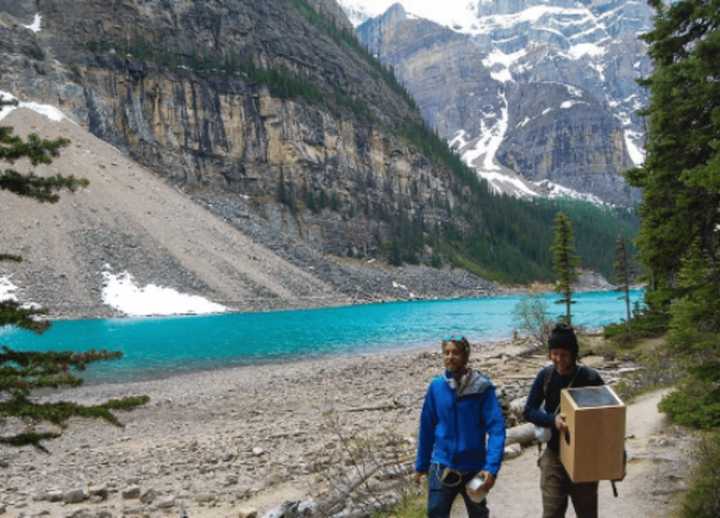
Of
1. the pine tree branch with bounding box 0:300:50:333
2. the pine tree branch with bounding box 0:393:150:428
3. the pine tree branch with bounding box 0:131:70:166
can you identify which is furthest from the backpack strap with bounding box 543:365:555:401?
the pine tree branch with bounding box 0:131:70:166

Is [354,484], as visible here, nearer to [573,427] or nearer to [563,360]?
[563,360]

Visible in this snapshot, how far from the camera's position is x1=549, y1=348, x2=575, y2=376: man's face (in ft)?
16.4

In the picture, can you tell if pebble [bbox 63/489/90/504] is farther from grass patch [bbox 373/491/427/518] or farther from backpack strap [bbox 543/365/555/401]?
backpack strap [bbox 543/365/555/401]

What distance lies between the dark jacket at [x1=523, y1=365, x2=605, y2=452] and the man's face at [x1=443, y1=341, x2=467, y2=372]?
0.67m

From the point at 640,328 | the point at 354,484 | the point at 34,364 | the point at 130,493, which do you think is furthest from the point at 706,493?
the point at 640,328

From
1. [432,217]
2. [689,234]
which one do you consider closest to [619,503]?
[689,234]

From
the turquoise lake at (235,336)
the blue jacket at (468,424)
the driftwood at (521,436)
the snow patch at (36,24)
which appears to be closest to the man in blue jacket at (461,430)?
the blue jacket at (468,424)

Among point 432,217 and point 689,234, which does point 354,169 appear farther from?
point 689,234

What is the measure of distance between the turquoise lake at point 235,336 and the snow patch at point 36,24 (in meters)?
75.0

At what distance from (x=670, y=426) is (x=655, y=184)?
423cm

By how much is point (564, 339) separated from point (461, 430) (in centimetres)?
121

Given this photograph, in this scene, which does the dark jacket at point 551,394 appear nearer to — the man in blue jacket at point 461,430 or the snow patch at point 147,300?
the man in blue jacket at point 461,430

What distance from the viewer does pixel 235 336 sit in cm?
4559

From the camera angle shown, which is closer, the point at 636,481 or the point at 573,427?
the point at 573,427
